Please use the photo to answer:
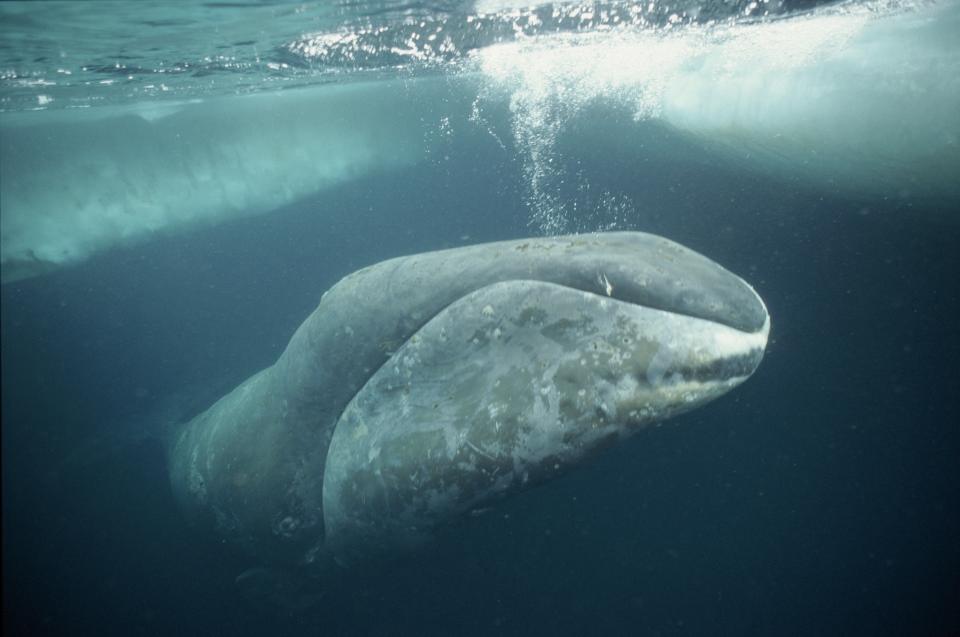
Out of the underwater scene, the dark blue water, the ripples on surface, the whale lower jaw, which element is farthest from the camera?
the ripples on surface

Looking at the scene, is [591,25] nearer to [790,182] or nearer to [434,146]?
[790,182]

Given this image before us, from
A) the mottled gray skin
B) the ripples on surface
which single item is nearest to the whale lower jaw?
the mottled gray skin

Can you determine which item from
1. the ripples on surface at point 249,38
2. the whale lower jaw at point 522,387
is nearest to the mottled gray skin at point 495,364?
the whale lower jaw at point 522,387

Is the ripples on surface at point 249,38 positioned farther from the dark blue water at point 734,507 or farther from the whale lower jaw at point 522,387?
the whale lower jaw at point 522,387

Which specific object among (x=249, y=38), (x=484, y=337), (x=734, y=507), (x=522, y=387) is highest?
(x=249, y=38)

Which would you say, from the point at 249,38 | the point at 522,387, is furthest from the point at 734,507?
→ the point at 249,38

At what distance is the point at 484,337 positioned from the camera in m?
3.66

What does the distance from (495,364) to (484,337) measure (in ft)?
0.71

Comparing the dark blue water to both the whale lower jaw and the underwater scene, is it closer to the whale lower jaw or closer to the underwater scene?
the underwater scene

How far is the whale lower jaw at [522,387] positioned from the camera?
3217 millimetres

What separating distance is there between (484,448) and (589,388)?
83cm

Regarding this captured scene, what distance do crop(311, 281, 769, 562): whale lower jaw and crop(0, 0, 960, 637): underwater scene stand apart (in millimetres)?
22

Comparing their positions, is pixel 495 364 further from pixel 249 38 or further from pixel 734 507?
pixel 249 38

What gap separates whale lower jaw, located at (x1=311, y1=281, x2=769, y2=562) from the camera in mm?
3217
